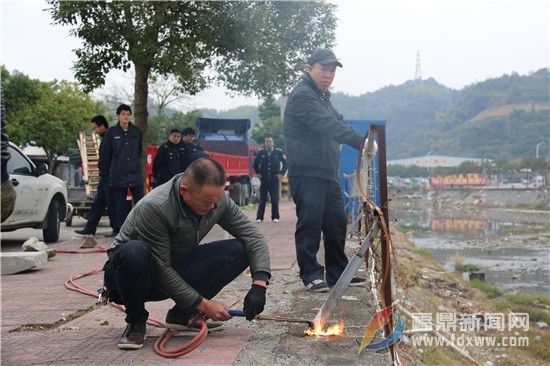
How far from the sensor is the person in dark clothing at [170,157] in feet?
32.2

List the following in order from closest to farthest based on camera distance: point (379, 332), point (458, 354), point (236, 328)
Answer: point (379, 332) < point (236, 328) < point (458, 354)

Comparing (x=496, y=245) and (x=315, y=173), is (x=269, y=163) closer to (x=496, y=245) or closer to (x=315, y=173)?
(x=315, y=173)

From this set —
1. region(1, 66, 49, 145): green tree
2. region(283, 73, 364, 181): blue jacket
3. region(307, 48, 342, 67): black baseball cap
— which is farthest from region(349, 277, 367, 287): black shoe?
region(1, 66, 49, 145): green tree

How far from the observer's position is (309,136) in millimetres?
5438

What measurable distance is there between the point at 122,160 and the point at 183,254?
18.3ft

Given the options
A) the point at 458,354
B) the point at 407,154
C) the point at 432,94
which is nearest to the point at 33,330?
the point at 458,354

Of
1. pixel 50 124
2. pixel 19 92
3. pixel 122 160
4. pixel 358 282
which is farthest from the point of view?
pixel 19 92

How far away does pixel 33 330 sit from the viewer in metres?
4.52

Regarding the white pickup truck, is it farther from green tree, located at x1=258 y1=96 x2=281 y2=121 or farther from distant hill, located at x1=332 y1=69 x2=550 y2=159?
distant hill, located at x1=332 y1=69 x2=550 y2=159

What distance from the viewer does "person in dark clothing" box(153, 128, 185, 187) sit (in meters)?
9.81

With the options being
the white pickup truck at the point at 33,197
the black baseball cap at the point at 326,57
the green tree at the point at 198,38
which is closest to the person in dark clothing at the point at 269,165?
the green tree at the point at 198,38

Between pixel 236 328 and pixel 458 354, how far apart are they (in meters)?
3.76

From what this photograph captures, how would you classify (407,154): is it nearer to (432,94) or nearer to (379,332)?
(432,94)

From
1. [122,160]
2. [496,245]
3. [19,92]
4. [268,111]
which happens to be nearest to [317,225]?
[122,160]
